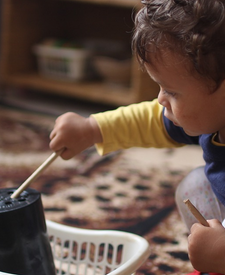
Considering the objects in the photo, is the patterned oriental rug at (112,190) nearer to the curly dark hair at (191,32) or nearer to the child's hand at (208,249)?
the child's hand at (208,249)

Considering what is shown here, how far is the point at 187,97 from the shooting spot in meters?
0.58

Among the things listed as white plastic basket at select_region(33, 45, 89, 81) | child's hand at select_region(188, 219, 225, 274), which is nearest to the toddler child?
child's hand at select_region(188, 219, 225, 274)

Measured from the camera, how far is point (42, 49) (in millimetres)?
1895

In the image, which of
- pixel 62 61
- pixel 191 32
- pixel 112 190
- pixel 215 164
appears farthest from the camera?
pixel 62 61

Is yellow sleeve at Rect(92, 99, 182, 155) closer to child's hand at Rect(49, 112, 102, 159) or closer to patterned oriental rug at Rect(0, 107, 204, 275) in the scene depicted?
child's hand at Rect(49, 112, 102, 159)

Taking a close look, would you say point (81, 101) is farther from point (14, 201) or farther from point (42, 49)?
point (14, 201)

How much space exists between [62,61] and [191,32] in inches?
54.3

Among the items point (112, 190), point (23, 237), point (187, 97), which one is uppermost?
point (187, 97)

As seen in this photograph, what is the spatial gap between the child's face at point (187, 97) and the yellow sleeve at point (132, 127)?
154 millimetres

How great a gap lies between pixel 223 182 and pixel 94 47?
4.51 ft

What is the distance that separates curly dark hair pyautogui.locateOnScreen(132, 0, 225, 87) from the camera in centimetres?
51

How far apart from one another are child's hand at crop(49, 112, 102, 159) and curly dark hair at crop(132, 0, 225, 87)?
0.20 m

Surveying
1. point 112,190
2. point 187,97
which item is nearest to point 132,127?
point 187,97

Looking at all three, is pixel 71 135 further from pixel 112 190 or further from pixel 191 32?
pixel 112 190
